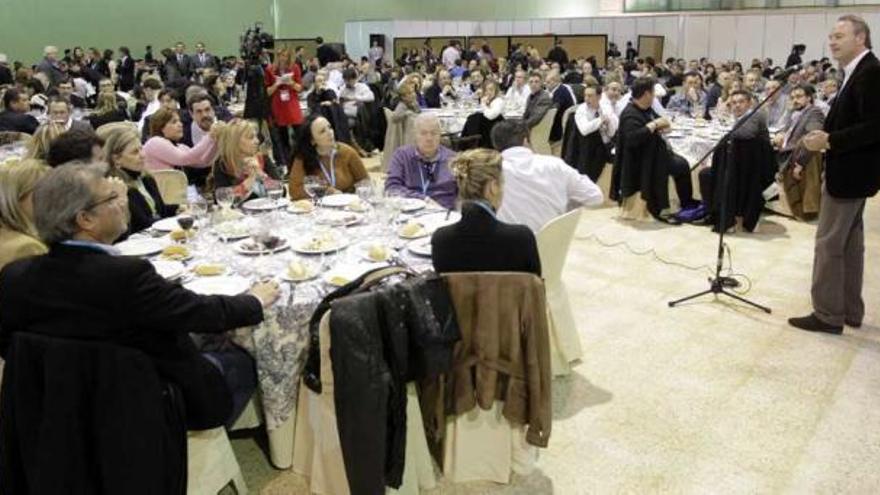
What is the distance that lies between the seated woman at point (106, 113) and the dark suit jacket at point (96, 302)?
16.1 feet

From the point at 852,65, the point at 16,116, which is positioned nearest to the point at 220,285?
the point at 852,65

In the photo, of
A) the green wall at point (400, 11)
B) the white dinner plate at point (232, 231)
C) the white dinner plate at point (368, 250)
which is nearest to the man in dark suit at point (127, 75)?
the green wall at point (400, 11)

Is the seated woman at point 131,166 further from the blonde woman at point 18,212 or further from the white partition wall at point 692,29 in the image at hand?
the white partition wall at point 692,29

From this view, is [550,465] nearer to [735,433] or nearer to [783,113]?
[735,433]

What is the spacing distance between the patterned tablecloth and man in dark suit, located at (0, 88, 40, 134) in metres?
4.05

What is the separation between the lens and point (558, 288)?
317 cm

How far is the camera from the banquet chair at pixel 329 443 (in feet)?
7.27

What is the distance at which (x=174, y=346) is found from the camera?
1.94 metres

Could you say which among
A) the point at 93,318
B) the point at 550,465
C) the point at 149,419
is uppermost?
the point at 93,318

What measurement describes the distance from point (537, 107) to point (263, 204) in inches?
172

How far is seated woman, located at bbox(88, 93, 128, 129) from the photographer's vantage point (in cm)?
623

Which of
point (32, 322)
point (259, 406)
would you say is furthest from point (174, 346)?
point (259, 406)

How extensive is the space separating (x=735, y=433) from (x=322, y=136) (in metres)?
2.68

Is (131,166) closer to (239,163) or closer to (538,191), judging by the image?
(239,163)
